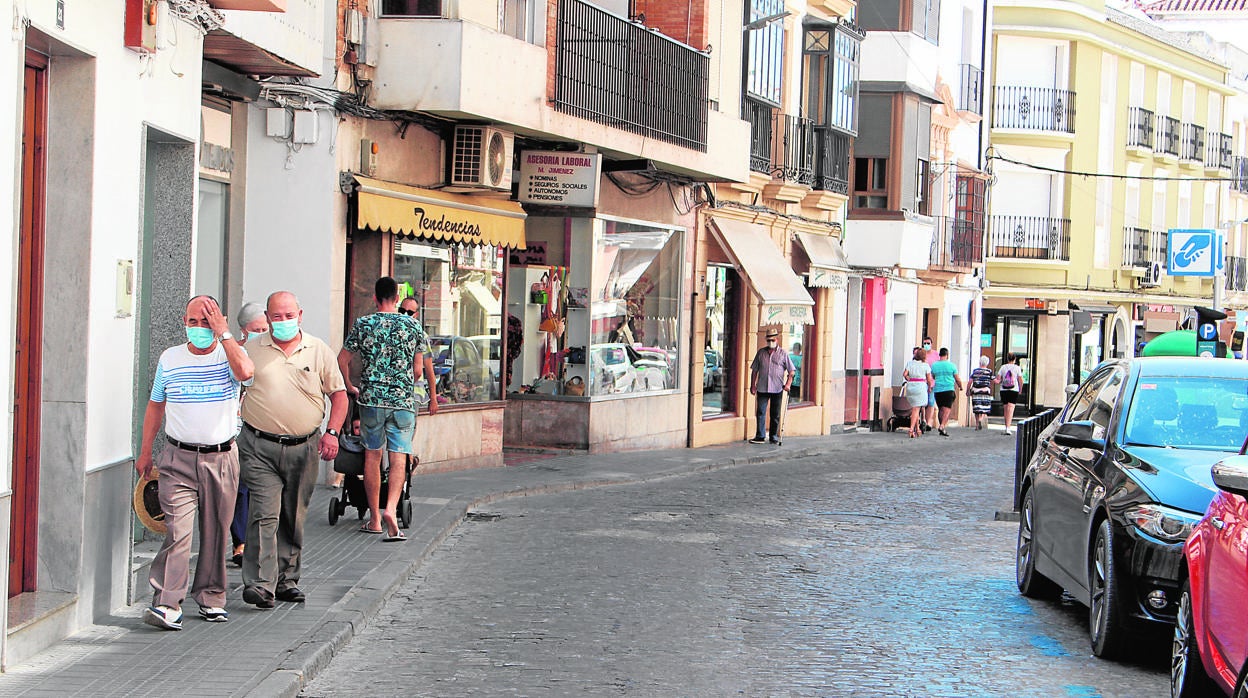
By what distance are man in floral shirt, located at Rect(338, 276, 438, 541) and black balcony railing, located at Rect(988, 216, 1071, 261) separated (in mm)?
35557

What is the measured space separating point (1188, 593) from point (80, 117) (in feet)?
18.6

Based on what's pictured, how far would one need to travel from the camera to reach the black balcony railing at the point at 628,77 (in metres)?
18.7

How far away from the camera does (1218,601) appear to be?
253 inches

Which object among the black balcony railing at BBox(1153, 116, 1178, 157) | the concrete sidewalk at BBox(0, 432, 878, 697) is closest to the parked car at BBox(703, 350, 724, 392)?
the concrete sidewalk at BBox(0, 432, 878, 697)

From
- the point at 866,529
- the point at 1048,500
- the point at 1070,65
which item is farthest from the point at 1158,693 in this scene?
the point at 1070,65

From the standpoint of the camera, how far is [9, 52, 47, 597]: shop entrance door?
7.77 meters

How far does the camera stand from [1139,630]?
Answer: 8.30 m

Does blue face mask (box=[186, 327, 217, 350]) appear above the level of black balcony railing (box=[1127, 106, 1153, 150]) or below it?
below

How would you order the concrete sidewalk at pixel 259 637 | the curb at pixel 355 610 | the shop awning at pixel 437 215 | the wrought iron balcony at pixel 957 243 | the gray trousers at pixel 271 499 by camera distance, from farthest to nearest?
the wrought iron balcony at pixel 957 243, the shop awning at pixel 437 215, the gray trousers at pixel 271 499, the curb at pixel 355 610, the concrete sidewalk at pixel 259 637

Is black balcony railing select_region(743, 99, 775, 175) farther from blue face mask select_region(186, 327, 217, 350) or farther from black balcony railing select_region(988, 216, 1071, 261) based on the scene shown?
black balcony railing select_region(988, 216, 1071, 261)

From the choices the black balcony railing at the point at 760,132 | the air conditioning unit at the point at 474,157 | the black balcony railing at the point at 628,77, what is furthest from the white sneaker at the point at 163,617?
the black balcony railing at the point at 760,132

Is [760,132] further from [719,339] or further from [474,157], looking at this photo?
[474,157]

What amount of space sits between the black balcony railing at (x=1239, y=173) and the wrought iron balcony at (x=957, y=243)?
2067 centimetres

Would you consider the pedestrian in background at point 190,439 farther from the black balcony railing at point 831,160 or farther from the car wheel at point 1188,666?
the black balcony railing at point 831,160
